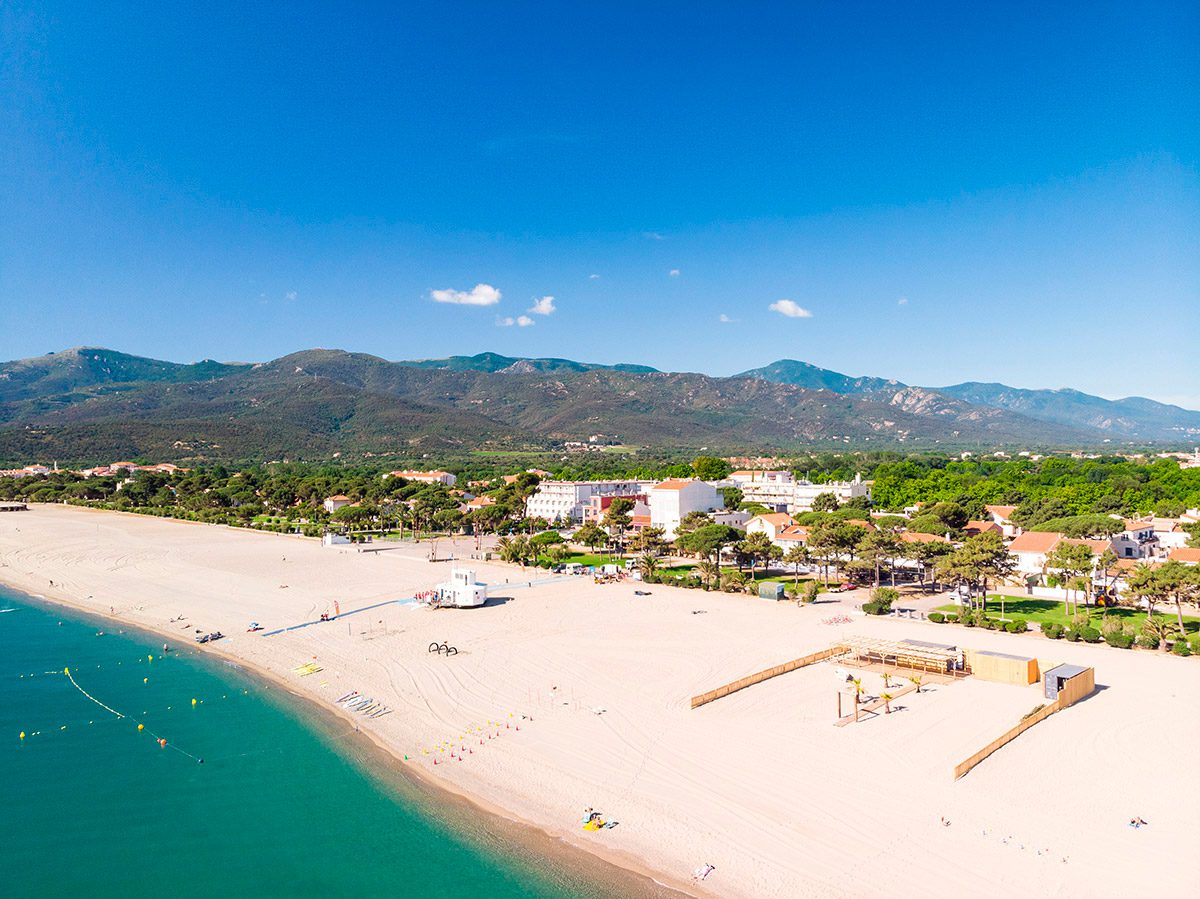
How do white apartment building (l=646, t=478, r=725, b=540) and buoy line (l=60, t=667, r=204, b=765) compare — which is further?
white apartment building (l=646, t=478, r=725, b=540)

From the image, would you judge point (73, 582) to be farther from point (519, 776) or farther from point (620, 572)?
point (519, 776)

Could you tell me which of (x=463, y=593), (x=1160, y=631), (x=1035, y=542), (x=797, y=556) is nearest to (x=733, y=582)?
(x=797, y=556)

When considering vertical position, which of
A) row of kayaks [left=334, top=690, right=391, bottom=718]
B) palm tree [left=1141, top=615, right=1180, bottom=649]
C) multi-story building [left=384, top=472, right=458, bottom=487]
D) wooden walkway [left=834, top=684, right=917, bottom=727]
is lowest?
row of kayaks [left=334, top=690, right=391, bottom=718]

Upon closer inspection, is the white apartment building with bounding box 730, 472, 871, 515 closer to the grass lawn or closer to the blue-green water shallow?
the grass lawn

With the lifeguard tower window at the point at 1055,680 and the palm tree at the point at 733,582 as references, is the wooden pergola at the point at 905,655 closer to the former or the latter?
the lifeguard tower window at the point at 1055,680

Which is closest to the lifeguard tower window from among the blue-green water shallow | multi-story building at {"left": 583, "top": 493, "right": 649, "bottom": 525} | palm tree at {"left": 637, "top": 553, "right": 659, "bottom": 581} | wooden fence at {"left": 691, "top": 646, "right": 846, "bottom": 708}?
wooden fence at {"left": 691, "top": 646, "right": 846, "bottom": 708}

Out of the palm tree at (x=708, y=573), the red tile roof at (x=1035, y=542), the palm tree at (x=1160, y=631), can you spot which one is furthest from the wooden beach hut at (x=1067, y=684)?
the red tile roof at (x=1035, y=542)

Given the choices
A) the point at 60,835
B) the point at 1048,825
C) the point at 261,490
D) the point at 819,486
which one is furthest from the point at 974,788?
the point at 261,490

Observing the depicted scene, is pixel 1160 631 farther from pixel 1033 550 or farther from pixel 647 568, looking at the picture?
pixel 647 568
